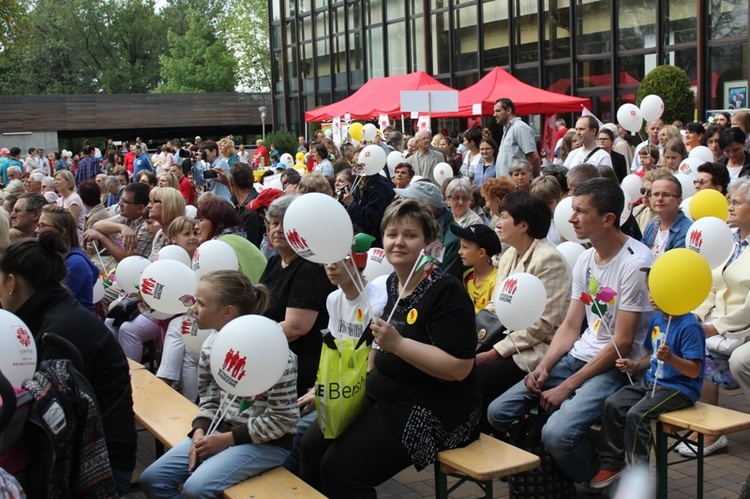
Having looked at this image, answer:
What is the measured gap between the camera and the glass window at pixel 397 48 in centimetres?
2944

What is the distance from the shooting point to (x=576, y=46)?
73.5 ft

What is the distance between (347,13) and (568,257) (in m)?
28.5

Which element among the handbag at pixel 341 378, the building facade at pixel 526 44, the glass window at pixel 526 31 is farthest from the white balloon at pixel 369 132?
the handbag at pixel 341 378

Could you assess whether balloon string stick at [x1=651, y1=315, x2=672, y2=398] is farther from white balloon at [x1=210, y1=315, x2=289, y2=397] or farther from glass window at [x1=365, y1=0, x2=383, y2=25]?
glass window at [x1=365, y1=0, x2=383, y2=25]

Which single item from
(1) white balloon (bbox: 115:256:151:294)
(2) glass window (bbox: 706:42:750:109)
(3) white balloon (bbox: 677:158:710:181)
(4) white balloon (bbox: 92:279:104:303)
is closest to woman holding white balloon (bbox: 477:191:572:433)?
(1) white balloon (bbox: 115:256:151:294)

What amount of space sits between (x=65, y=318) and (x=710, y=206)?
472 centimetres

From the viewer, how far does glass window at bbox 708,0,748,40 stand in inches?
711

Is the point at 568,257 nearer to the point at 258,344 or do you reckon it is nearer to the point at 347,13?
the point at 258,344

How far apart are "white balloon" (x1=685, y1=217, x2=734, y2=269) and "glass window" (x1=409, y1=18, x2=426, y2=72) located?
2364 centimetres

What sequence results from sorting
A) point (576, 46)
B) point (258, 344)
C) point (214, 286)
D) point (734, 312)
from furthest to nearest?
point (576, 46)
point (734, 312)
point (214, 286)
point (258, 344)

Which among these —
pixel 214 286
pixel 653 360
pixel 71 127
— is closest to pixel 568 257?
pixel 653 360

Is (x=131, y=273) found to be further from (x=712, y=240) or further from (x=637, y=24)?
(x=637, y=24)

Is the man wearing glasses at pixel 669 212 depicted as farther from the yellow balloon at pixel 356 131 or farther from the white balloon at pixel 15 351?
the yellow balloon at pixel 356 131

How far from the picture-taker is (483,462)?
3783 mm
